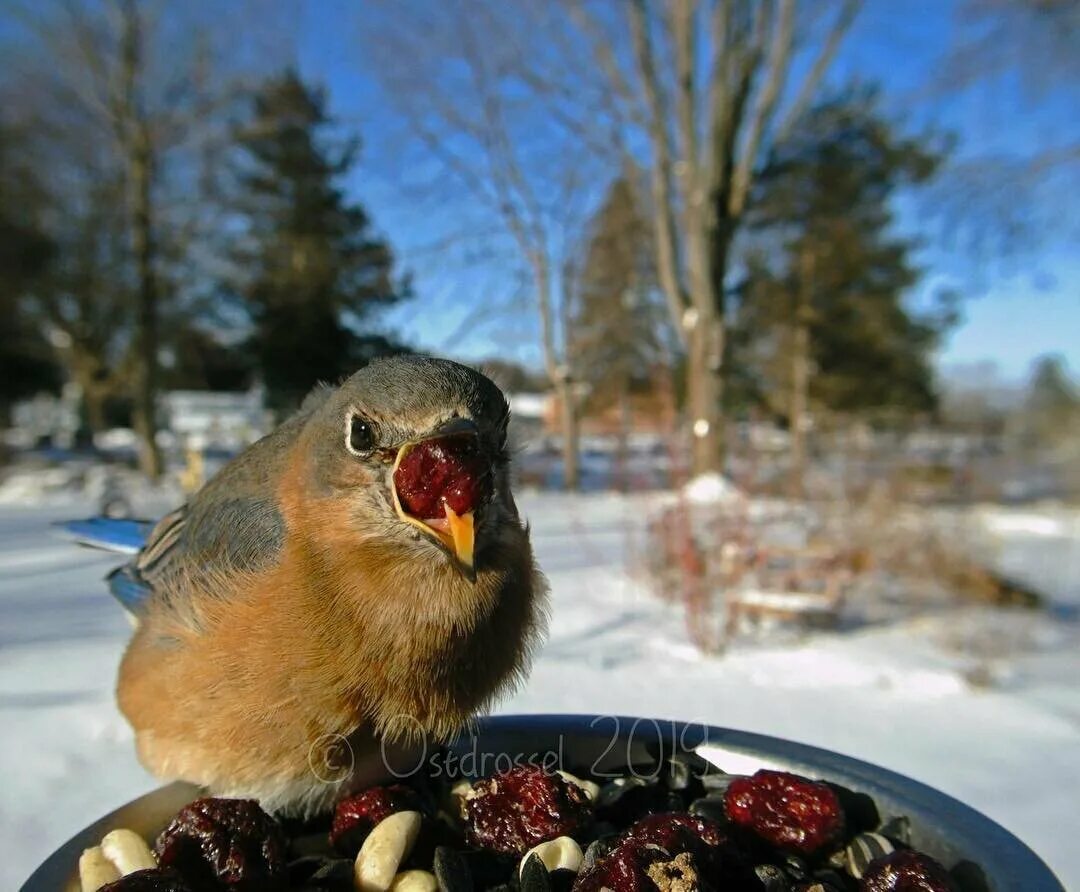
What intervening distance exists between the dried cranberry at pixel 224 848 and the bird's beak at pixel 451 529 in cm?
54

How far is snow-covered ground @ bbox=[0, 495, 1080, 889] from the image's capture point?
3.28 metres

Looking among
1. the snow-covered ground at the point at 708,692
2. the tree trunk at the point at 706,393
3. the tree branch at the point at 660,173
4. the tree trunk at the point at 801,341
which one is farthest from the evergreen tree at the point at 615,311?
the snow-covered ground at the point at 708,692

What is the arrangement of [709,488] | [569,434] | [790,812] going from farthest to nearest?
[569,434]
[709,488]
[790,812]

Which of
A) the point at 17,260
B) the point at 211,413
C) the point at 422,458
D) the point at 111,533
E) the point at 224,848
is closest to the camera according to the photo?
Result: the point at 224,848

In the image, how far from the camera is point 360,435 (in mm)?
1613

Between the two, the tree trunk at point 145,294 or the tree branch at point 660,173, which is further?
the tree trunk at point 145,294

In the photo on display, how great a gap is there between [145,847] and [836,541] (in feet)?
20.5

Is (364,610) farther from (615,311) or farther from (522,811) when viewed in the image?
(615,311)

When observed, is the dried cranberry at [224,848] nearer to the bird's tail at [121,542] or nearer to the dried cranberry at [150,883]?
the dried cranberry at [150,883]

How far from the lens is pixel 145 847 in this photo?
1300 mm

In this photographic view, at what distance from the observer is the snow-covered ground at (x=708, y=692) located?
3.28 meters

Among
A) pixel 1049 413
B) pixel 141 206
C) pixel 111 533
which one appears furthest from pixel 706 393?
pixel 1049 413

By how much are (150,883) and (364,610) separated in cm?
62

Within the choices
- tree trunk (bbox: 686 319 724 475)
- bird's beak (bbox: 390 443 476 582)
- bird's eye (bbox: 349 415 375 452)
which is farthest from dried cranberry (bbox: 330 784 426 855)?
tree trunk (bbox: 686 319 724 475)
